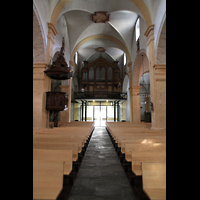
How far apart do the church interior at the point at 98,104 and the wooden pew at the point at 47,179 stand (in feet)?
→ 0.04

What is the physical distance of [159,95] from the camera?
295 inches

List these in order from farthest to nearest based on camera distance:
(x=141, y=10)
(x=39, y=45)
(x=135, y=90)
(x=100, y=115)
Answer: (x=100, y=115)
(x=135, y=90)
(x=141, y=10)
(x=39, y=45)

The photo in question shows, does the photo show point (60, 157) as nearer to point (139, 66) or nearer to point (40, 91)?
point (40, 91)

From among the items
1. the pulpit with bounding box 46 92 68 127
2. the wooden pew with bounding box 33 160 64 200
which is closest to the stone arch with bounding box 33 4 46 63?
the pulpit with bounding box 46 92 68 127

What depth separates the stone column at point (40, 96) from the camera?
7129 millimetres

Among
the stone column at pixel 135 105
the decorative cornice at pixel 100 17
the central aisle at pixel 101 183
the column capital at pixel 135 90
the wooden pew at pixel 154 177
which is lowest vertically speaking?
the central aisle at pixel 101 183

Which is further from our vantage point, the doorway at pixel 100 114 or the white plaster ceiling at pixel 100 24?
the doorway at pixel 100 114

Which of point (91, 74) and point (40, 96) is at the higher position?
point (91, 74)

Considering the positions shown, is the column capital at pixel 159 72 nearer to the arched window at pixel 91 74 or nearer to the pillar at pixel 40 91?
the pillar at pixel 40 91

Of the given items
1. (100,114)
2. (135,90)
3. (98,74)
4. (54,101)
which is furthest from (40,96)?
(98,74)

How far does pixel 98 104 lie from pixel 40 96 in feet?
44.4

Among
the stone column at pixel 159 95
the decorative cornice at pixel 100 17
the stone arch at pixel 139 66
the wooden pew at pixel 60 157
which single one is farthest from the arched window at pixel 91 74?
the wooden pew at pixel 60 157
